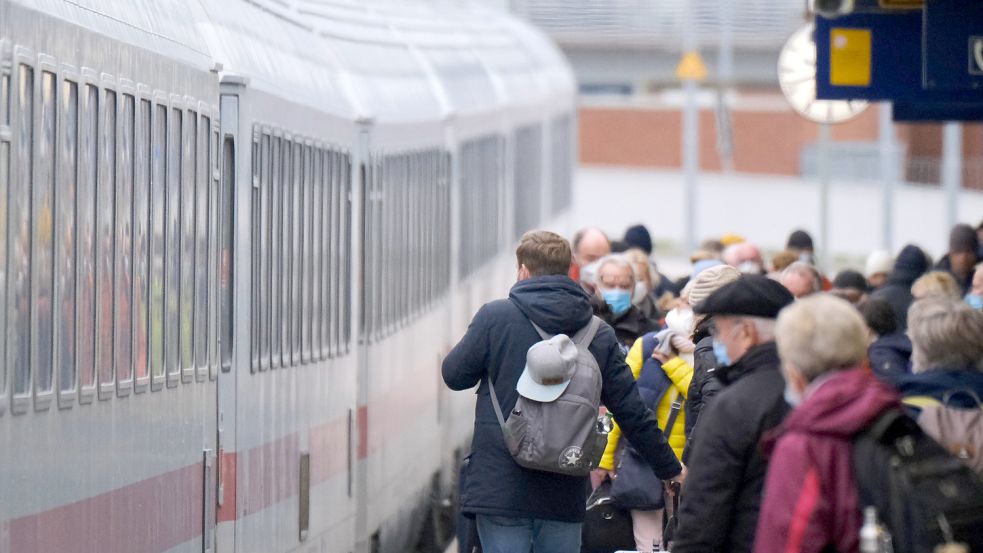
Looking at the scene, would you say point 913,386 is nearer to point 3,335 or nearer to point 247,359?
point 3,335

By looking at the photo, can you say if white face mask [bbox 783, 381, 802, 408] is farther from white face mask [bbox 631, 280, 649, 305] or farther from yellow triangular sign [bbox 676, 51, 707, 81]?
yellow triangular sign [bbox 676, 51, 707, 81]

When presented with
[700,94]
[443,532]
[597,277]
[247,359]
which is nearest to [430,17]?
[443,532]

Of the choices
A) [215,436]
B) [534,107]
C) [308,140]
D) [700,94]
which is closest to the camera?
[215,436]

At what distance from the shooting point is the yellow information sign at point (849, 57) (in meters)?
13.8

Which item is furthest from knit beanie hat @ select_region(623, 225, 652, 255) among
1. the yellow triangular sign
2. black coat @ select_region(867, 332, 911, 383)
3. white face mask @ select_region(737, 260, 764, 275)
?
the yellow triangular sign

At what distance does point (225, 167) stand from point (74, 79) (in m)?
2.68

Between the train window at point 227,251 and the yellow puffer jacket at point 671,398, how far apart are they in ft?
5.59

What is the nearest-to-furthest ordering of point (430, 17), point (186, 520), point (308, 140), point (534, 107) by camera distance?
point (186, 520) → point (308, 140) → point (430, 17) → point (534, 107)

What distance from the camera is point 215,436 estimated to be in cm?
943

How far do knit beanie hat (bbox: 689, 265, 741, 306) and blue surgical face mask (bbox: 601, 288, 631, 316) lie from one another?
2760 mm

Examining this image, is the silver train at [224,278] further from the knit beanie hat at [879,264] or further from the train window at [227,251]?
the knit beanie hat at [879,264]

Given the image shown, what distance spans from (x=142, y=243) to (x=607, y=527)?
3435mm

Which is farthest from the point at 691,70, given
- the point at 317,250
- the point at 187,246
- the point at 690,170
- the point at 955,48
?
the point at 187,246

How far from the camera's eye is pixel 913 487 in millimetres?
5625
